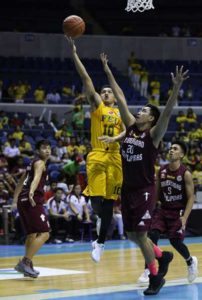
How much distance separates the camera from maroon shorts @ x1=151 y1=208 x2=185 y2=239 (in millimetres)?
7797

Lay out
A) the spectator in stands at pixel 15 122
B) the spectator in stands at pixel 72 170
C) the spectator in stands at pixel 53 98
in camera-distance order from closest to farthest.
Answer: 1. the spectator in stands at pixel 72 170
2. the spectator in stands at pixel 15 122
3. the spectator in stands at pixel 53 98

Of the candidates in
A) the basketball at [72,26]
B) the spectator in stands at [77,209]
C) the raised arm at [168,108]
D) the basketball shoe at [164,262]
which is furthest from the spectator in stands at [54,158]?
the raised arm at [168,108]

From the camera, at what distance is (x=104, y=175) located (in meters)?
8.16

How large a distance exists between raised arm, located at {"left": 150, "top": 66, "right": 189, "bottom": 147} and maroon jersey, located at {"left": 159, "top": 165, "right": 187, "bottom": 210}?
1163 mm

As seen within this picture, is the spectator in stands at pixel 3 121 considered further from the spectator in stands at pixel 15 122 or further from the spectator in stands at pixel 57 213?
the spectator in stands at pixel 57 213

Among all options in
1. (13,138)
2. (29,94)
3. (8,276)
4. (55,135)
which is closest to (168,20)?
(29,94)

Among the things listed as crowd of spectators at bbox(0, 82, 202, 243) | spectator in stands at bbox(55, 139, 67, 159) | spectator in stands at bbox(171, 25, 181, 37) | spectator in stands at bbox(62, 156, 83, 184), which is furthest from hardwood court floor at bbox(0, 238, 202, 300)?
spectator in stands at bbox(171, 25, 181, 37)

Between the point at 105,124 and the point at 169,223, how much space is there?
1381 millimetres

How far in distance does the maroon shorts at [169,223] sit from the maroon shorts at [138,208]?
1.04m

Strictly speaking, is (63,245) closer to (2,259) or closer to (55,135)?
(2,259)

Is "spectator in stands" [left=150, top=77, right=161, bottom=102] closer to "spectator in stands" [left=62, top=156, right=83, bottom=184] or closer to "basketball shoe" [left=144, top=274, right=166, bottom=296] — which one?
"spectator in stands" [left=62, top=156, right=83, bottom=184]

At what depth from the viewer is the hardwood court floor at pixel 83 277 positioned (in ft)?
22.8

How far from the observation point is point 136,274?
8.86m

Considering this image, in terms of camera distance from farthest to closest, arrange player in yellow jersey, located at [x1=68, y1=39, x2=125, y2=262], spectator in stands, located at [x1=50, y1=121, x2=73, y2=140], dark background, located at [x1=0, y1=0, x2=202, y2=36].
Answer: dark background, located at [x1=0, y1=0, x2=202, y2=36], spectator in stands, located at [x1=50, y1=121, x2=73, y2=140], player in yellow jersey, located at [x1=68, y1=39, x2=125, y2=262]
